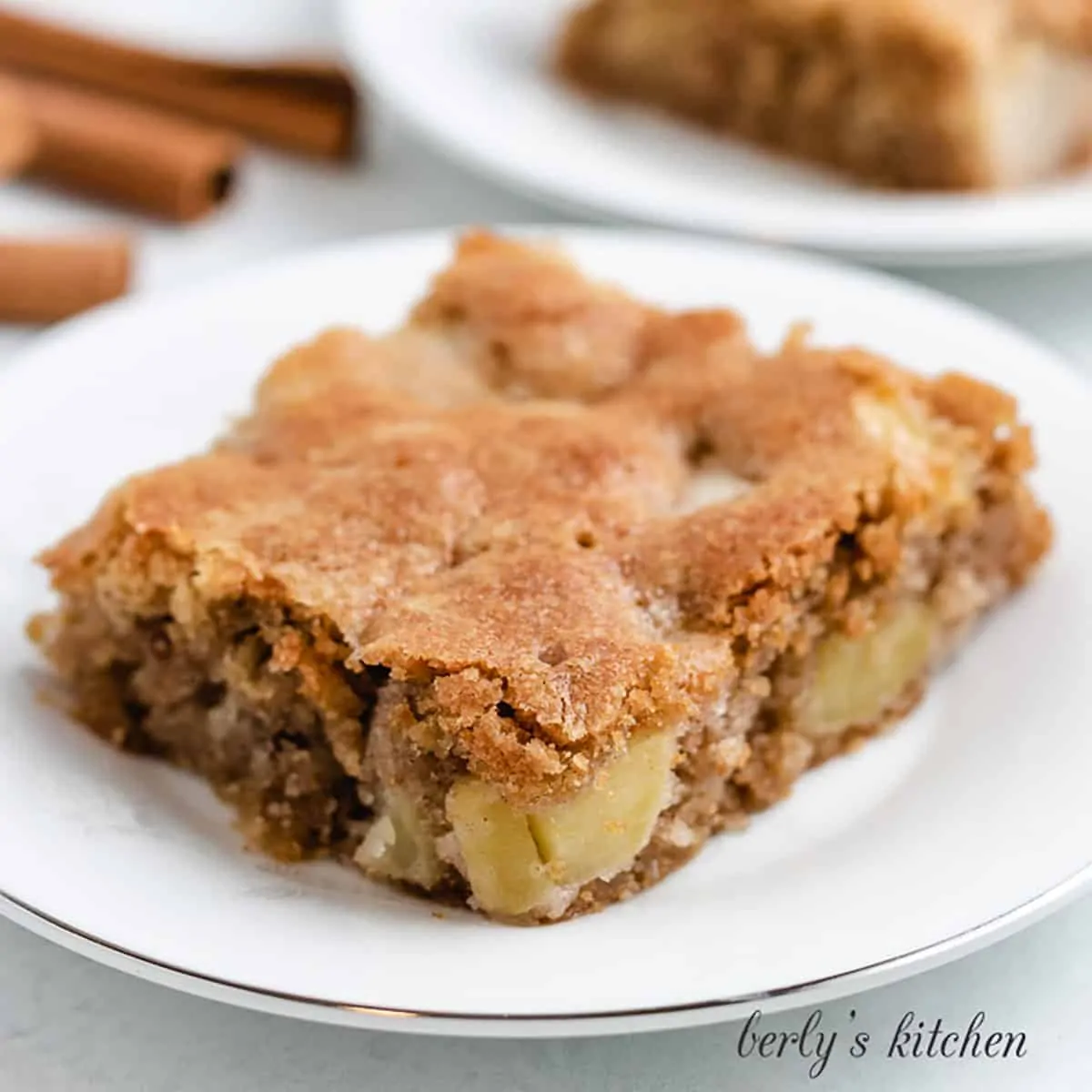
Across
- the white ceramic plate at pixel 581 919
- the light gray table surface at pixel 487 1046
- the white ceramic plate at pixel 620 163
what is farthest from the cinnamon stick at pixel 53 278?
the light gray table surface at pixel 487 1046

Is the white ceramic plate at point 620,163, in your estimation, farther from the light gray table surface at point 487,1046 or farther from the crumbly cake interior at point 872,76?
the light gray table surface at point 487,1046

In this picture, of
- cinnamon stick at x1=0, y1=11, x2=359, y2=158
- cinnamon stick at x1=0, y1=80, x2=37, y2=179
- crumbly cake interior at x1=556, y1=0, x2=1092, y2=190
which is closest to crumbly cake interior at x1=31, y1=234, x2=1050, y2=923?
crumbly cake interior at x1=556, y1=0, x2=1092, y2=190

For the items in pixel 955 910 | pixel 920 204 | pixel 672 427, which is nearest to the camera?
pixel 955 910

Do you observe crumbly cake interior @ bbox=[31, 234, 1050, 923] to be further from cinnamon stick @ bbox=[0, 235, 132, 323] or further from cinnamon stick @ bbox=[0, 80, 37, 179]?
cinnamon stick @ bbox=[0, 80, 37, 179]

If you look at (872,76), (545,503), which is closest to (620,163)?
(872,76)

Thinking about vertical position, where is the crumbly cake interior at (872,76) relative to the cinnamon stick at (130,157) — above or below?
above

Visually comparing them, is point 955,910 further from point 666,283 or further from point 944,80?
point 944,80

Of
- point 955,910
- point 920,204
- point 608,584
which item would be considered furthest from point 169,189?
point 955,910
